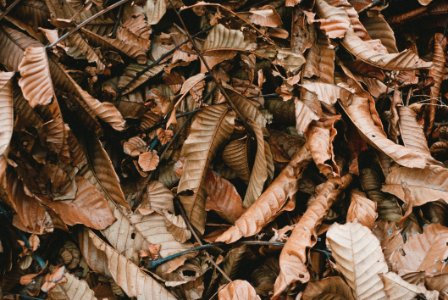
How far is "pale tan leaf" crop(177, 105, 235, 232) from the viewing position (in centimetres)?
103

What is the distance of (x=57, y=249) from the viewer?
41.8 inches

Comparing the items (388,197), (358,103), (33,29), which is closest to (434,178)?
(388,197)

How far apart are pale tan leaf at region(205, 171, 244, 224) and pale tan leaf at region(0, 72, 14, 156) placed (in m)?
0.40

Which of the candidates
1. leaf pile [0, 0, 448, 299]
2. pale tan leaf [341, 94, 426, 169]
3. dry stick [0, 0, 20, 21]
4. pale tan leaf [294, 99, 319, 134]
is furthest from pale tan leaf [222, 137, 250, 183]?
dry stick [0, 0, 20, 21]

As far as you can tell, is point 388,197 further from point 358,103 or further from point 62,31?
point 62,31

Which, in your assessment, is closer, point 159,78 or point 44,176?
point 44,176

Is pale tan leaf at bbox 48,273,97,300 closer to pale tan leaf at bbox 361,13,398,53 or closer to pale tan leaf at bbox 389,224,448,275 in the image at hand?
pale tan leaf at bbox 389,224,448,275

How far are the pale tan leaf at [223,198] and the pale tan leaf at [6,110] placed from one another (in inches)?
15.8

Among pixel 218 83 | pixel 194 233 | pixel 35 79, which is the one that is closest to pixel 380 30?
pixel 218 83

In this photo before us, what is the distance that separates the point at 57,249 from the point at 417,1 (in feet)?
3.41

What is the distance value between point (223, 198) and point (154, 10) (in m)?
0.45

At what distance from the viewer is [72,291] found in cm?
98

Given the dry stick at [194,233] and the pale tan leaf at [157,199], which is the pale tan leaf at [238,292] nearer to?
the dry stick at [194,233]

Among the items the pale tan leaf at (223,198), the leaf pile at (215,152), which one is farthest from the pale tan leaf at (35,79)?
the pale tan leaf at (223,198)
